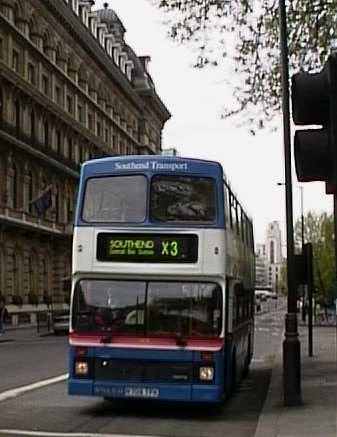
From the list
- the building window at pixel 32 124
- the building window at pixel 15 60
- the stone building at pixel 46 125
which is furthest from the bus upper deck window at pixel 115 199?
the building window at pixel 32 124

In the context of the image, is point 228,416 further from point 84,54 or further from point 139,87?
point 139,87

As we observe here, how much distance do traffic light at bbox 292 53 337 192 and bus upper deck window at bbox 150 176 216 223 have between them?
703cm

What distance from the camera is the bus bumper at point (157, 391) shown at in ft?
42.0

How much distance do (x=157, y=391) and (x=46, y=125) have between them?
5018 centimetres

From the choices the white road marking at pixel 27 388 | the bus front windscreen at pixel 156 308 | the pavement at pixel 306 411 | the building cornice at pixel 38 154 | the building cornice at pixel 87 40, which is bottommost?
the white road marking at pixel 27 388

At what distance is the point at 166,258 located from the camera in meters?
13.1

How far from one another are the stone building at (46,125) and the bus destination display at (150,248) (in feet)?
126

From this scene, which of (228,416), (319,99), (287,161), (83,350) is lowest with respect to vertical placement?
(228,416)

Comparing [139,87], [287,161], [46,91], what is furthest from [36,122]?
[287,161]

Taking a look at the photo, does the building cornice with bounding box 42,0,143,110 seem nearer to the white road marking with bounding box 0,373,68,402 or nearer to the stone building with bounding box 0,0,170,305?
the stone building with bounding box 0,0,170,305

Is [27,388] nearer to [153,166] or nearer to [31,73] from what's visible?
[153,166]

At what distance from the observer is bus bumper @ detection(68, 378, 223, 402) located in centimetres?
1280

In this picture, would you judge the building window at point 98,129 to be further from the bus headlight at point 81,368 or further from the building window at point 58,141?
the bus headlight at point 81,368

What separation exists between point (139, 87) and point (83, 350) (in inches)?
3371
